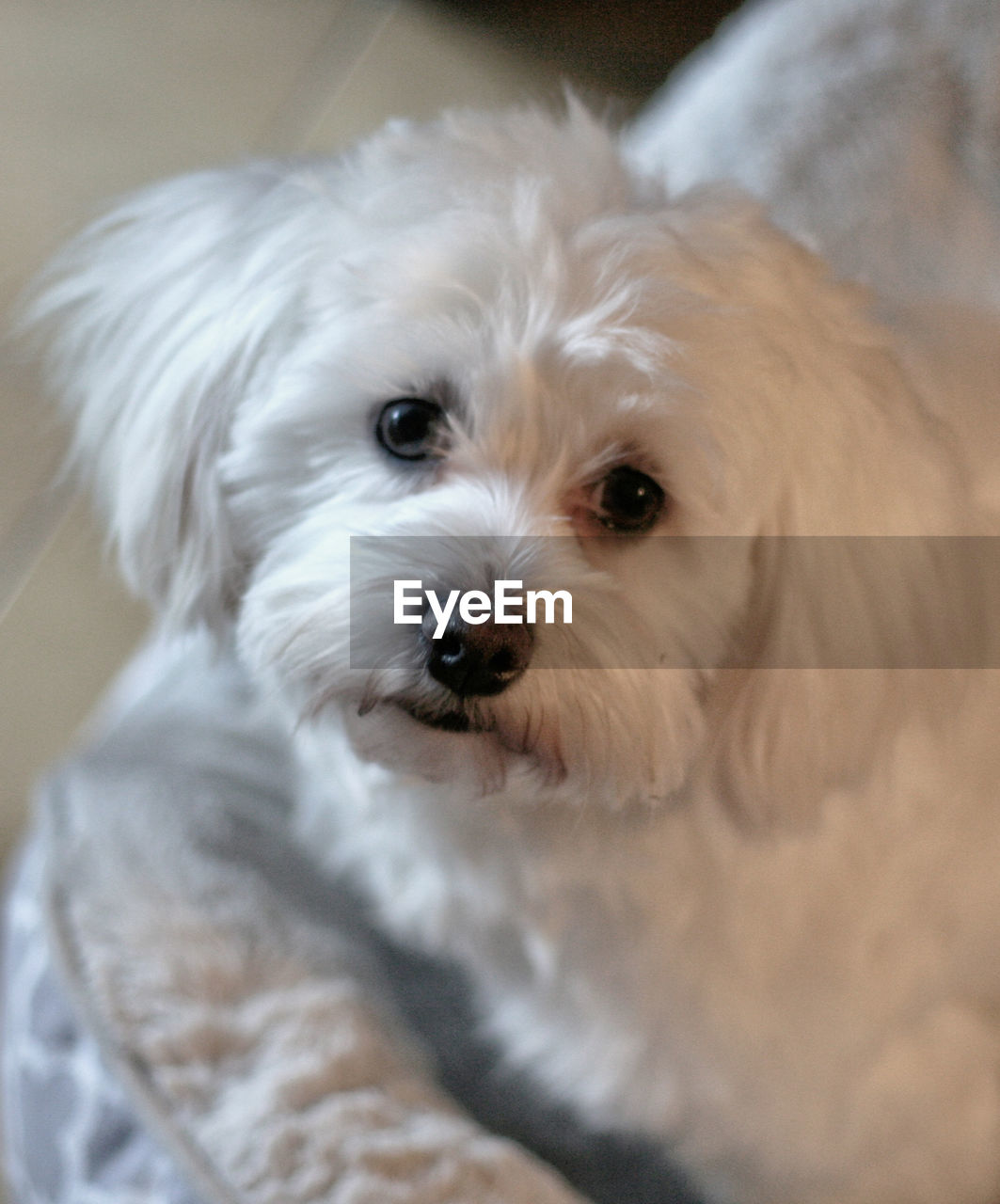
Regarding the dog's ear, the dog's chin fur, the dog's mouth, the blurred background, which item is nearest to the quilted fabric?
the dog's chin fur

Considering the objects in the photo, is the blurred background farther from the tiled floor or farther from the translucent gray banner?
the translucent gray banner

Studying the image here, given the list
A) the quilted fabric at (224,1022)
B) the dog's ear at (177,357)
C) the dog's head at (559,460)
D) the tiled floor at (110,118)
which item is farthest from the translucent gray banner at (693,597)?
the tiled floor at (110,118)

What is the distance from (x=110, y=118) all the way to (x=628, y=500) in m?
1.41

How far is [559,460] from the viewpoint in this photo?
79 centimetres

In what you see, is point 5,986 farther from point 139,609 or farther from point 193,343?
point 193,343

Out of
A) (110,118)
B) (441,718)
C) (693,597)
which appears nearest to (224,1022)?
(441,718)

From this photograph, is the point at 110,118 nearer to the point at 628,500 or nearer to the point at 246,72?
the point at 246,72

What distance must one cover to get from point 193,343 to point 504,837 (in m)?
0.42

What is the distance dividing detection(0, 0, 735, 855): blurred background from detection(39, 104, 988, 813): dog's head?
35.3 inches

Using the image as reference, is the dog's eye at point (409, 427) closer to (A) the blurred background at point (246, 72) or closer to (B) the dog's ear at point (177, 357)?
(B) the dog's ear at point (177, 357)

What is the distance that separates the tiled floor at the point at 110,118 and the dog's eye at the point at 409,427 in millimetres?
802

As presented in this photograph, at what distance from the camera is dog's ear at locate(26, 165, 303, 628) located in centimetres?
86

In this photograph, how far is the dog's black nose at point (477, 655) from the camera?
71 cm

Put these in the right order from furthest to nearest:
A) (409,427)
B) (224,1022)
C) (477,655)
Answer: (224,1022), (409,427), (477,655)
